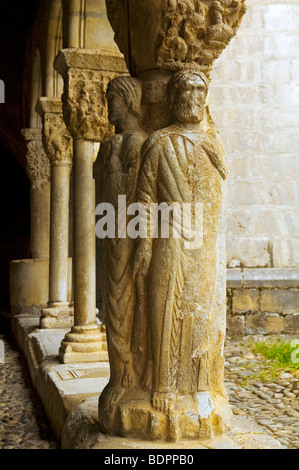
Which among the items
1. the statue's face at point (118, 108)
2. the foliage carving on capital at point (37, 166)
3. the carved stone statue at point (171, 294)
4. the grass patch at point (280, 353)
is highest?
the foliage carving on capital at point (37, 166)

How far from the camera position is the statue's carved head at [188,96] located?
6.63 ft

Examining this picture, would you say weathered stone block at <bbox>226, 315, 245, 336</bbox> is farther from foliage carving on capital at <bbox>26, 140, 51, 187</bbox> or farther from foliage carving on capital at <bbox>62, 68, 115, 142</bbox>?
foliage carving on capital at <bbox>26, 140, 51, 187</bbox>

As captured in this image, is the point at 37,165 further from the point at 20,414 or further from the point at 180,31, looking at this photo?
the point at 180,31

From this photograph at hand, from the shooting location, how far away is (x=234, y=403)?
12.8 feet

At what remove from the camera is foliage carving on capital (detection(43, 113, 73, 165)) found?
566 cm

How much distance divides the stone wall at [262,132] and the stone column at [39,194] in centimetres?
254

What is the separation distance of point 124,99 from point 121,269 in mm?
705

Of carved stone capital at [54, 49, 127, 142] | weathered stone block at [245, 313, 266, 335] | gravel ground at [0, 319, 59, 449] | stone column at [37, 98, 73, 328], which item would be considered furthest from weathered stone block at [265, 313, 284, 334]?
carved stone capital at [54, 49, 127, 142]

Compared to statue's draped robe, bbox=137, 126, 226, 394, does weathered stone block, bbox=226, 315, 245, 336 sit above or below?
below

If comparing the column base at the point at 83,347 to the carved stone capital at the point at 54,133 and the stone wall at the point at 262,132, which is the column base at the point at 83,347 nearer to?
the carved stone capital at the point at 54,133

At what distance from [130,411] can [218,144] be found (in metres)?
1.10

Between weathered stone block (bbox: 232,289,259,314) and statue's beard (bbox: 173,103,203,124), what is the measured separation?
4566mm

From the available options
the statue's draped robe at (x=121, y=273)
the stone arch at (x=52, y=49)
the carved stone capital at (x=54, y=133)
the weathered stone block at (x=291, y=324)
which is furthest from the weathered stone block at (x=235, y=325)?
the statue's draped robe at (x=121, y=273)
